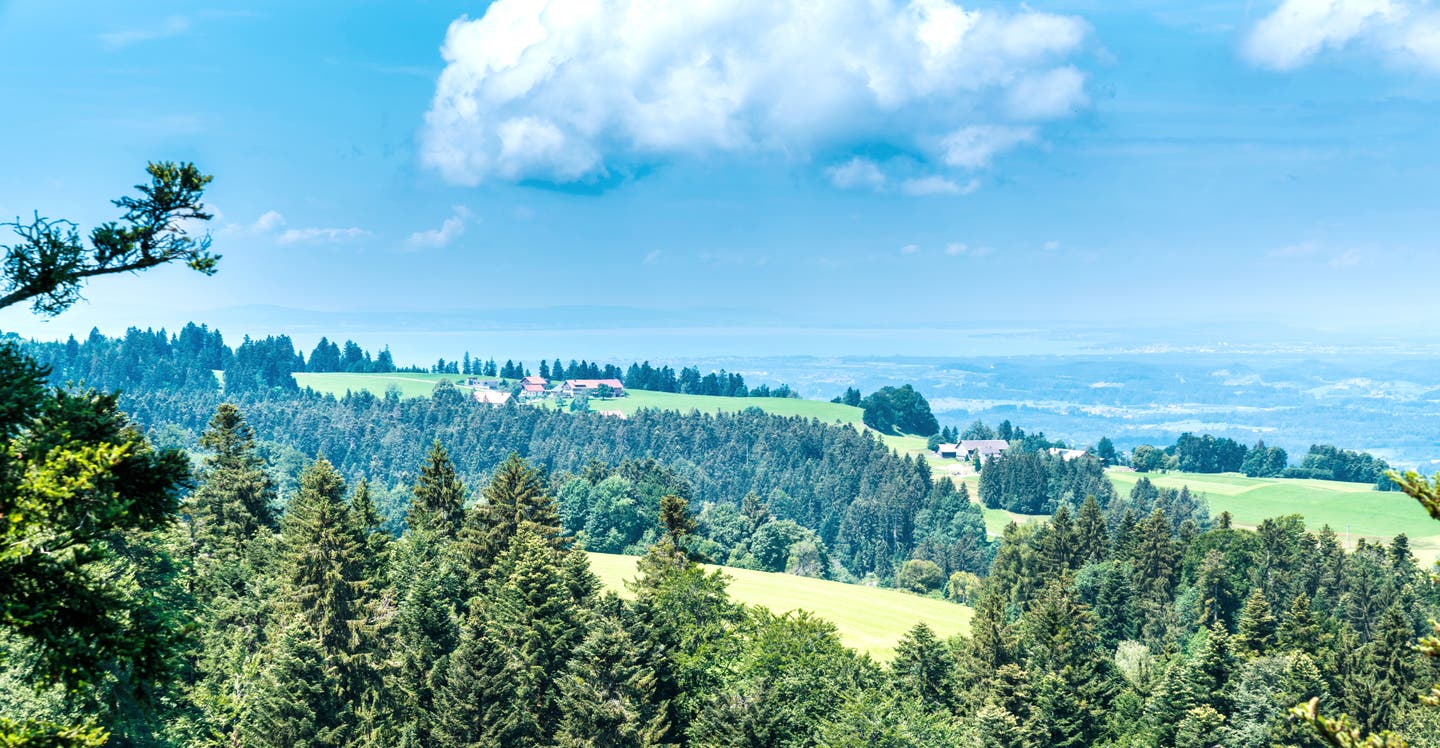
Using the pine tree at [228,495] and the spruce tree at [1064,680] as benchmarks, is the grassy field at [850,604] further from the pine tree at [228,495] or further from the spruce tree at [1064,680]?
the pine tree at [228,495]

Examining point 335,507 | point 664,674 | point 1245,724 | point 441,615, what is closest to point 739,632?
point 664,674

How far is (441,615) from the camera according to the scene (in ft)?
155

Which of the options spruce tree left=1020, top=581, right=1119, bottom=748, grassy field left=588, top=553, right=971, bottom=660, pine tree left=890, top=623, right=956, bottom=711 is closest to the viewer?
spruce tree left=1020, top=581, right=1119, bottom=748

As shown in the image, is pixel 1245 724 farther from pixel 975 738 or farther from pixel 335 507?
pixel 335 507

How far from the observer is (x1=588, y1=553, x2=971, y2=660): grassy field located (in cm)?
9562

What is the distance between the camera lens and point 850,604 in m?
110

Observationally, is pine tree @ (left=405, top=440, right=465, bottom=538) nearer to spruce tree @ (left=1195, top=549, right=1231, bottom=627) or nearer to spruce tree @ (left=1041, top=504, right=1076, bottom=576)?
spruce tree @ (left=1195, top=549, right=1231, bottom=627)

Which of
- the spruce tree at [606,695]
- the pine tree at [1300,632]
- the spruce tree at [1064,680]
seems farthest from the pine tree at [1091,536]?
the spruce tree at [606,695]

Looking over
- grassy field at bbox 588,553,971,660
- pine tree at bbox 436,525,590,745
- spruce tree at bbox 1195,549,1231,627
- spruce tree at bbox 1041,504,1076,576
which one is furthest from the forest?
spruce tree at bbox 1041,504,1076,576

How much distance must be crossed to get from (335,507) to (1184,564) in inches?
3694

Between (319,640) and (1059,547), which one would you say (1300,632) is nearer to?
(1059,547)

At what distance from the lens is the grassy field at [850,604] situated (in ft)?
314

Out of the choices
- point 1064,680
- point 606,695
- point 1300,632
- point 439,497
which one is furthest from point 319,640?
point 1300,632

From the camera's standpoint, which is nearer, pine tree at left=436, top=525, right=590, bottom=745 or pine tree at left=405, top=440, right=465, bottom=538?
pine tree at left=436, top=525, right=590, bottom=745
